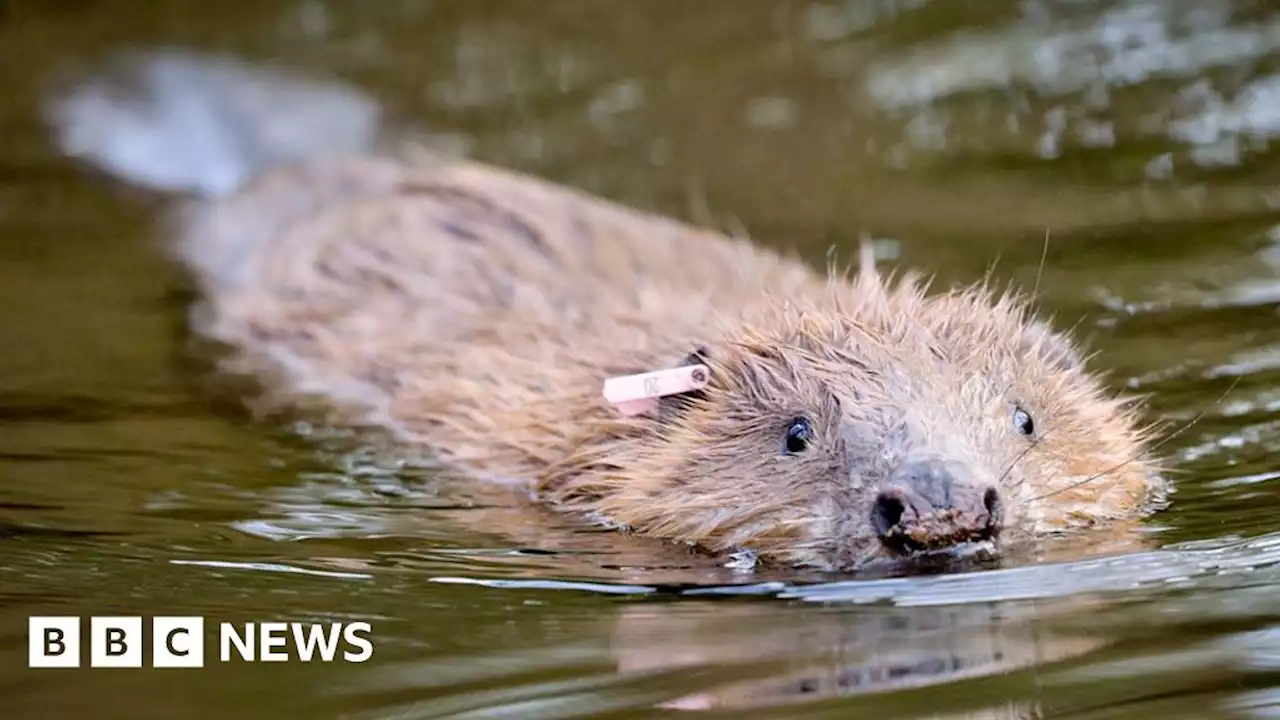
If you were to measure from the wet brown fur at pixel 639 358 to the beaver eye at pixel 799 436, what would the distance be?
0.10 feet

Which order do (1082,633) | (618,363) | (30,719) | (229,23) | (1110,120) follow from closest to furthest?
(30,719) → (1082,633) → (618,363) → (1110,120) → (229,23)

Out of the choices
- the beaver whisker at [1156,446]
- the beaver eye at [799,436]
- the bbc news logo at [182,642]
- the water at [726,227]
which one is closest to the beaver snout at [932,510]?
the water at [726,227]

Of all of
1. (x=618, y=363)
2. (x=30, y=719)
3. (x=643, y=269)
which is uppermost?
(x=643, y=269)

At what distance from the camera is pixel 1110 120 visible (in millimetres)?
9492

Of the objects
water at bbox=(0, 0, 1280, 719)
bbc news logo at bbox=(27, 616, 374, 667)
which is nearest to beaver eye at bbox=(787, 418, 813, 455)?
water at bbox=(0, 0, 1280, 719)

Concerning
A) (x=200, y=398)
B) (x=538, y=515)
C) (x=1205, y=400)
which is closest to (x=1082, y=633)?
(x=538, y=515)

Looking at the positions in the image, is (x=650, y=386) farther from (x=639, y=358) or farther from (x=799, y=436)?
(x=799, y=436)

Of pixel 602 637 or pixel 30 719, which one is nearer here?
pixel 30 719

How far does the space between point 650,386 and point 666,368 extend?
0.85ft

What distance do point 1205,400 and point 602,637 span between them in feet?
9.60

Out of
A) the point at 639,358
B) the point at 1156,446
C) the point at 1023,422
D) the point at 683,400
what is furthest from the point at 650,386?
the point at 1156,446

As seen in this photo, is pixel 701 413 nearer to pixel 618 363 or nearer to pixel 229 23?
pixel 618 363

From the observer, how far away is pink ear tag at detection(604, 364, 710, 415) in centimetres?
535

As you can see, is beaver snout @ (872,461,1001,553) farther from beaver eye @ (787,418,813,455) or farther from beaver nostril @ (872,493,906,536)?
beaver eye @ (787,418,813,455)
